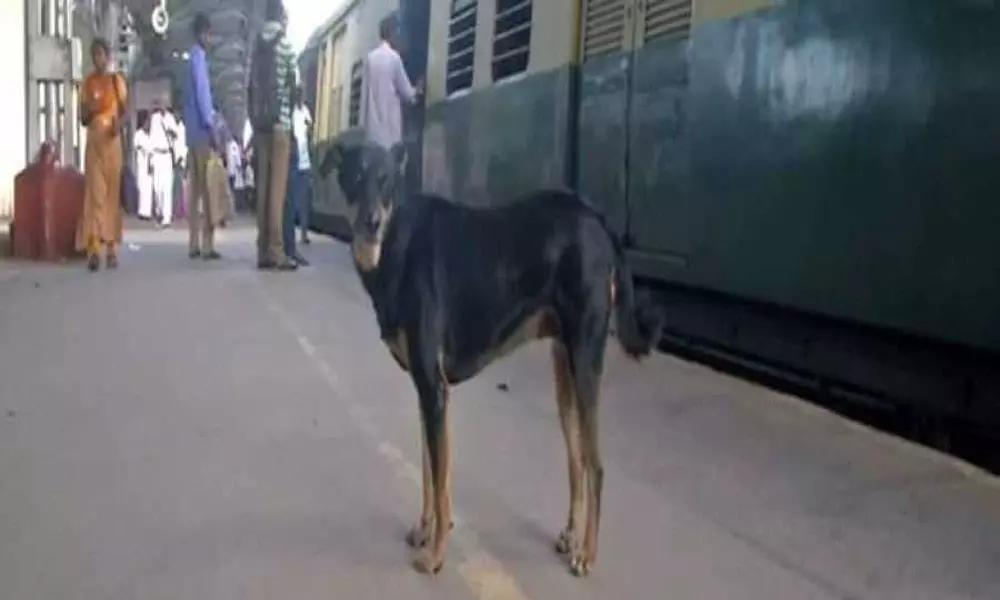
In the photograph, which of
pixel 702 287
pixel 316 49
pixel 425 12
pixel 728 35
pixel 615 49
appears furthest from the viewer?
pixel 316 49

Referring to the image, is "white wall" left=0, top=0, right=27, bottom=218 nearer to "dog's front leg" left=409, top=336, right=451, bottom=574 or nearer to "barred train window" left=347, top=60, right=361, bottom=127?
"barred train window" left=347, top=60, right=361, bottom=127

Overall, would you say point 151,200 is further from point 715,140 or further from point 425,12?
point 715,140

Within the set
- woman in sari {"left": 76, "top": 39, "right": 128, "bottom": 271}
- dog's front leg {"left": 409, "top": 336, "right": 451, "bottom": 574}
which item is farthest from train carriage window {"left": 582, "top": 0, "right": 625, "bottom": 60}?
woman in sari {"left": 76, "top": 39, "right": 128, "bottom": 271}

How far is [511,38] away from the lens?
11023mm

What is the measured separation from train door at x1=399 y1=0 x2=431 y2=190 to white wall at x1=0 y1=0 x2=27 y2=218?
40.3ft

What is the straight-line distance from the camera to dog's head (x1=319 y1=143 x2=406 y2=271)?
4.35 m

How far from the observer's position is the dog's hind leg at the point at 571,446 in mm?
4438

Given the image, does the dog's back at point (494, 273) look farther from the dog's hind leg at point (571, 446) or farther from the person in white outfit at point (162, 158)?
the person in white outfit at point (162, 158)

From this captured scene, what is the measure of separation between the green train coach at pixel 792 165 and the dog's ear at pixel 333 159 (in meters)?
2.09

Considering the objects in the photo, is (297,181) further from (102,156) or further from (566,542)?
(566,542)

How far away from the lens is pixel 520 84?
413 inches

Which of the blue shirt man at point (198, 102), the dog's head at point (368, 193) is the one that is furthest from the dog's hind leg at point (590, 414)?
the blue shirt man at point (198, 102)

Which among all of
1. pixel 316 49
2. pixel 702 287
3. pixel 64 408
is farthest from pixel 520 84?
pixel 316 49

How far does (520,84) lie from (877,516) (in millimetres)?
5949
